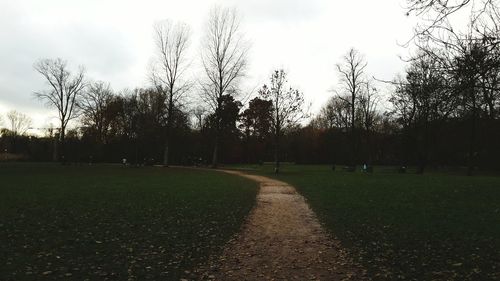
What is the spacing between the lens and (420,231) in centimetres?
1092

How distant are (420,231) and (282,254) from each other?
4099 mm

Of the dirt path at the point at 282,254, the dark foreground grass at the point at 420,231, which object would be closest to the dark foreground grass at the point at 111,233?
the dirt path at the point at 282,254

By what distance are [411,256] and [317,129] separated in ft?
273

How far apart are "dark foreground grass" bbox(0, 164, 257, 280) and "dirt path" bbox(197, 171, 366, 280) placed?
1.68 feet

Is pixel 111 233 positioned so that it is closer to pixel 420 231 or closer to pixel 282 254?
pixel 282 254

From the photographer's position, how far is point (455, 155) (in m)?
57.7

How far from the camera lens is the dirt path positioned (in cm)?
757

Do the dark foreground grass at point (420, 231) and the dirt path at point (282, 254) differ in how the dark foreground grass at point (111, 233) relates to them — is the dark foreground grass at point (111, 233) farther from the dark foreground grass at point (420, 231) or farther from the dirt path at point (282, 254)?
the dark foreground grass at point (420, 231)

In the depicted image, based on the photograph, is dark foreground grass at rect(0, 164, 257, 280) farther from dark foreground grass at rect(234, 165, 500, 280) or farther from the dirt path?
dark foreground grass at rect(234, 165, 500, 280)

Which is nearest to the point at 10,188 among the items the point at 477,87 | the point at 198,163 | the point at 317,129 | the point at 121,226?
the point at 121,226

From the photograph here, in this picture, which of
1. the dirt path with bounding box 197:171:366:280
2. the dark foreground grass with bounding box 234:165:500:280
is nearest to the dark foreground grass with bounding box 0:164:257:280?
the dirt path with bounding box 197:171:366:280

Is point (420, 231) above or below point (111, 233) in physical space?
above

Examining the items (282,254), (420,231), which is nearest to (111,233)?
(282,254)

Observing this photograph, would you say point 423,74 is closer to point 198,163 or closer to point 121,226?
point 121,226
